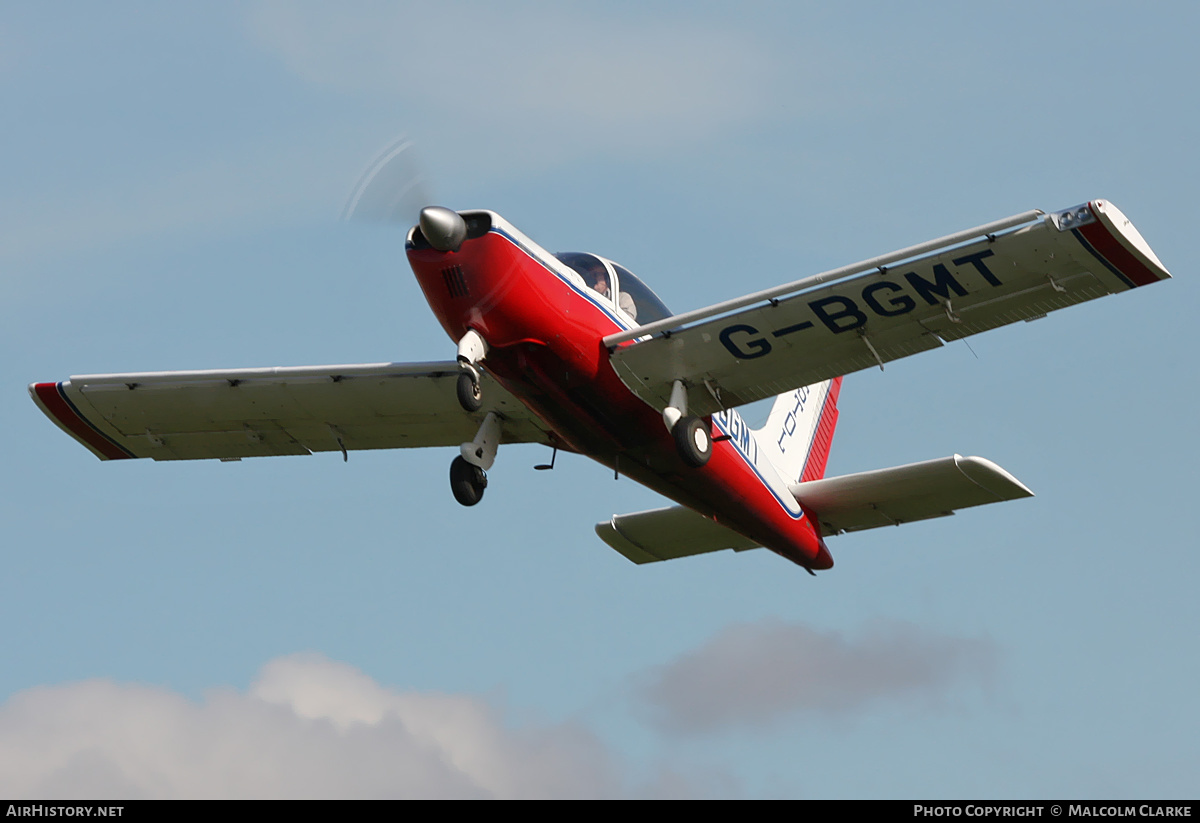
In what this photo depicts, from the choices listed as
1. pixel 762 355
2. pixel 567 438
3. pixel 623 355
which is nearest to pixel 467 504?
pixel 567 438

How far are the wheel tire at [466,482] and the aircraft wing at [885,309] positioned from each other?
7.03ft

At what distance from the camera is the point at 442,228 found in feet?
49.8

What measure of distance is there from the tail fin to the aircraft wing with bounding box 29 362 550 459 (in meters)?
3.95

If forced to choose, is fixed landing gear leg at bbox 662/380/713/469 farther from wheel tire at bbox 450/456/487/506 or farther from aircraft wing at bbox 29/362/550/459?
wheel tire at bbox 450/456/487/506

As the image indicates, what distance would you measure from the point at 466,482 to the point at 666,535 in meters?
4.24

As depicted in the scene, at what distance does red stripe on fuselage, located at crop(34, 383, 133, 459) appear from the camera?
1962 cm

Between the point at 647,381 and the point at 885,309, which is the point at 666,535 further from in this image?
the point at 885,309

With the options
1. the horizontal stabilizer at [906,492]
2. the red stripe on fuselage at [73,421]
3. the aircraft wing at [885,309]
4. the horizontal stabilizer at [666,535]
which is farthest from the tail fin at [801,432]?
the red stripe on fuselage at [73,421]

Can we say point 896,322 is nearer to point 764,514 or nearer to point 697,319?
point 697,319

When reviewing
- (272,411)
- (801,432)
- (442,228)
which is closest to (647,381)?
(442,228)

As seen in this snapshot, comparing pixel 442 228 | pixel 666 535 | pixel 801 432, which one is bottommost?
pixel 666 535

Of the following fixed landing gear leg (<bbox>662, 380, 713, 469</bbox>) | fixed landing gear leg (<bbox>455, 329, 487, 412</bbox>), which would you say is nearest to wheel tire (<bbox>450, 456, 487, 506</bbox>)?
fixed landing gear leg (<bbox>455, 329, 487, 412</bbox>)

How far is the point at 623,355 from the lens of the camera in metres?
16.8

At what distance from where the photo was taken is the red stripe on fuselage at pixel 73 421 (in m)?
19.6
